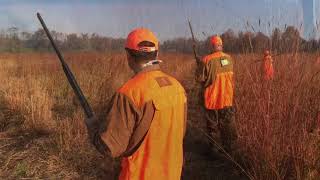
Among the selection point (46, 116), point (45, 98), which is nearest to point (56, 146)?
point (46, 116)

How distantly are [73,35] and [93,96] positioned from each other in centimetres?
295

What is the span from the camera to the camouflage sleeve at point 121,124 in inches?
123

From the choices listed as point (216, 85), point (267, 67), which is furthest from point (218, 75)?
point (267, 67)

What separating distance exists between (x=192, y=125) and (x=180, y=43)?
375 cm

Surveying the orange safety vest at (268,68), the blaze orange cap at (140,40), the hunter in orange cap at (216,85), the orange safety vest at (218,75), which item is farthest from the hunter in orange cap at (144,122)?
the orange safety vest at (218,75)

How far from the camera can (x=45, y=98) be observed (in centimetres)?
981

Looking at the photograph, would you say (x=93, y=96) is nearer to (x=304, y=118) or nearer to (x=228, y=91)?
(x=228, y=91)

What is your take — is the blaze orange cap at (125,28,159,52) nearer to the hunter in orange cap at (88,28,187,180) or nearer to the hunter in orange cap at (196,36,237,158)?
the hunter in orange cap at (88,28,187,180)

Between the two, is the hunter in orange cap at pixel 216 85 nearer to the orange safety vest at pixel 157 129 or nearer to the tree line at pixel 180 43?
the tree line at pixel 180 43

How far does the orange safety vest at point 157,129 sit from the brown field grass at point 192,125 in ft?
8.03

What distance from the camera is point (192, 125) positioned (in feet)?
30.4

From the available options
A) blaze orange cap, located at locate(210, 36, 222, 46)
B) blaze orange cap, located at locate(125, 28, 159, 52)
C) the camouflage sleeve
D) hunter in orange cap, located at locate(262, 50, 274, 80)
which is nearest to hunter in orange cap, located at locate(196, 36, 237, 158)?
blaze orange cap, located at locate(210, 36, 222, 46)

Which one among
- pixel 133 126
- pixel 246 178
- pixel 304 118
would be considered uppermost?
pixel 133 126

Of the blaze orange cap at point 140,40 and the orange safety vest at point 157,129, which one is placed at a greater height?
the blaze orange cap at point 140,40
